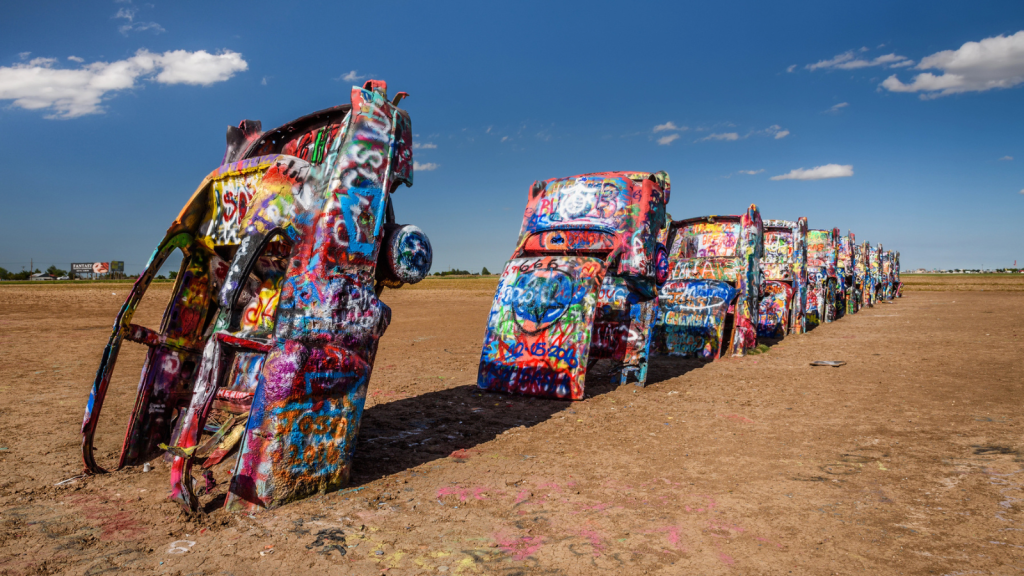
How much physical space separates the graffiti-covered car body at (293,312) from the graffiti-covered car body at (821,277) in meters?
15.8

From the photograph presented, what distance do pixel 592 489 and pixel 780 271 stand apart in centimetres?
1134

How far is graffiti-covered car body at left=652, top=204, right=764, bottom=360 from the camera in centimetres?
1040


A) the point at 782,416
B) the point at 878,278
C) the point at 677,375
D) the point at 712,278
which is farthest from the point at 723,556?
the point at 878,278

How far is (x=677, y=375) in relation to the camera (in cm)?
877

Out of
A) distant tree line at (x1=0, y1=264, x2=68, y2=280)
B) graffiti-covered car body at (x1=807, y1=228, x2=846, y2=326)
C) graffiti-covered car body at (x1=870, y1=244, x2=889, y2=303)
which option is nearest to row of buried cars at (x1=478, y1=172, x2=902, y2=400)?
graffiti-covered car body at (x1=807, y1=228, x2=846, y2=326)

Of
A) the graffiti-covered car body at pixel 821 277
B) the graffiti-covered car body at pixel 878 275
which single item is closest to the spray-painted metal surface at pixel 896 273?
the graffiti-covered car body at pixel 878 275

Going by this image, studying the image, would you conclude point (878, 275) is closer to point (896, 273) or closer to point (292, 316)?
point (896, 273)

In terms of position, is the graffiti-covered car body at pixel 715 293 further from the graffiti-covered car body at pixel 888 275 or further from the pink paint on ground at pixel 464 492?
the graffiti-covered car body at pixel 888 275

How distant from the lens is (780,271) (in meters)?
13.6

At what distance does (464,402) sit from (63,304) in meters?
22.0

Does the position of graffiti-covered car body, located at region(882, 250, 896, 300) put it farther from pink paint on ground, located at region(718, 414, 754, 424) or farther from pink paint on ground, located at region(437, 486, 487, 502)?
pink paint on ground, located at region(437, 486, 487, 502)

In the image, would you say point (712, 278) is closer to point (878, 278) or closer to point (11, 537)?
point (11, 537)

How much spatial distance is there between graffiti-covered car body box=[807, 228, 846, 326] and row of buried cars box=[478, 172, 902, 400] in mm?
6997

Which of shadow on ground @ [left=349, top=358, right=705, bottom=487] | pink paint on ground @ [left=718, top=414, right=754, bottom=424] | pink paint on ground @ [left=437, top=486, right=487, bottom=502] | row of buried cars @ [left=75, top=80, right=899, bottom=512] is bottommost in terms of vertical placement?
pink paint on ground @ [left=718, top=414, right=754, bottom=424]
